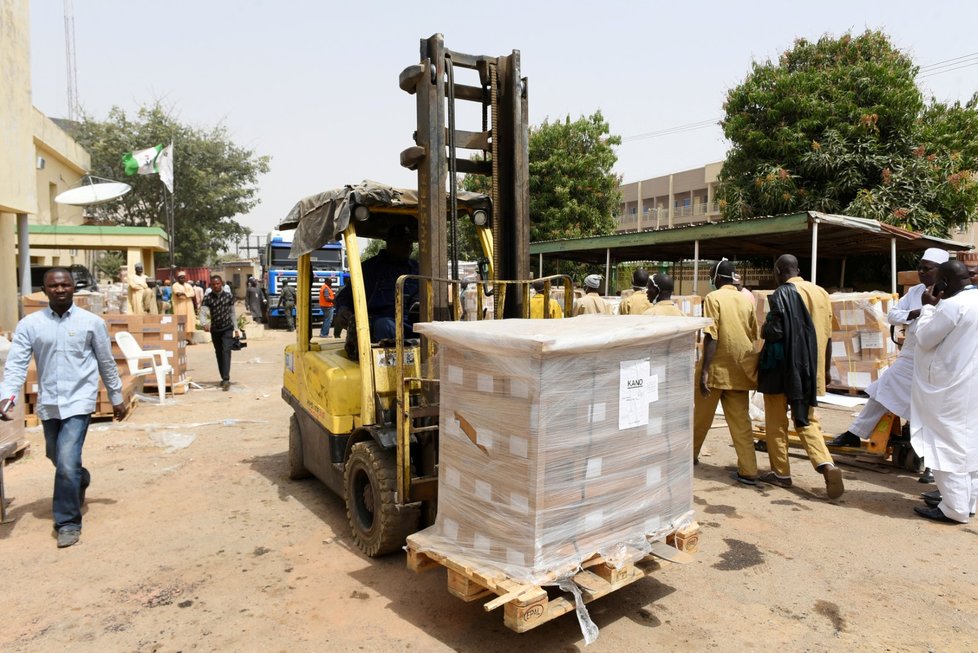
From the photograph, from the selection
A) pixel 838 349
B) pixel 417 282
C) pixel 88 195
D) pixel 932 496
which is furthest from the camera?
pixel 88 195

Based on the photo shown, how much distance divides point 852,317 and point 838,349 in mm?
560

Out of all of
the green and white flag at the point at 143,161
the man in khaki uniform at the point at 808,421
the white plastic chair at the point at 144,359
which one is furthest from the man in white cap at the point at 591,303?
the green and white flag at the point at 143,161

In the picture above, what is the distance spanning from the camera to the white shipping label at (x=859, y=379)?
9406mm

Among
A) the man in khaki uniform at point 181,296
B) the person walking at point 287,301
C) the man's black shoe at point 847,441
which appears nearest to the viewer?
the man's black shoe at point 847,441

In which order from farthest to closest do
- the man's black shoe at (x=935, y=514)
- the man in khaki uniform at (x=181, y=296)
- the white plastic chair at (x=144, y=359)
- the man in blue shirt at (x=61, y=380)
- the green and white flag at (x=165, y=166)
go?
1. the green and white flag at (x=165, y=166)
2. the man in khaki uniform at (x=181, y=296)
3. the white plastic chair at (x=144, y=359)
4. the man's black shoe at (x=935, y=514)
5. the man in blue shirt at (x=61, y=380)

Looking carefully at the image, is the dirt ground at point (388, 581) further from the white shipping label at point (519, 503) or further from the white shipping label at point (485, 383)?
the white shipping label at point (485, 383)

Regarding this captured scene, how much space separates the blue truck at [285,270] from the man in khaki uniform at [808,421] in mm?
17051

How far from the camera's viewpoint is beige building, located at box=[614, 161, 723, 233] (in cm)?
4096

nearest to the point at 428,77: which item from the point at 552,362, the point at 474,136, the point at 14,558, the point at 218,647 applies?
the point at 474,136

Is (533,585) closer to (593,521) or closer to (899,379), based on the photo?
(593,521)

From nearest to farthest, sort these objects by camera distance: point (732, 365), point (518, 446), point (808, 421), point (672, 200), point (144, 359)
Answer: point (518, 446), point (808, 421), point (732, 365), point (144, 359), point (672, 200)

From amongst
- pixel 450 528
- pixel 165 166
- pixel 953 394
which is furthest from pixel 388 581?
pixel 165 166

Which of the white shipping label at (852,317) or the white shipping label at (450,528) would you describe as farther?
the white shipping label at (852,317)

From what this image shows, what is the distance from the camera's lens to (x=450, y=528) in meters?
3.19
